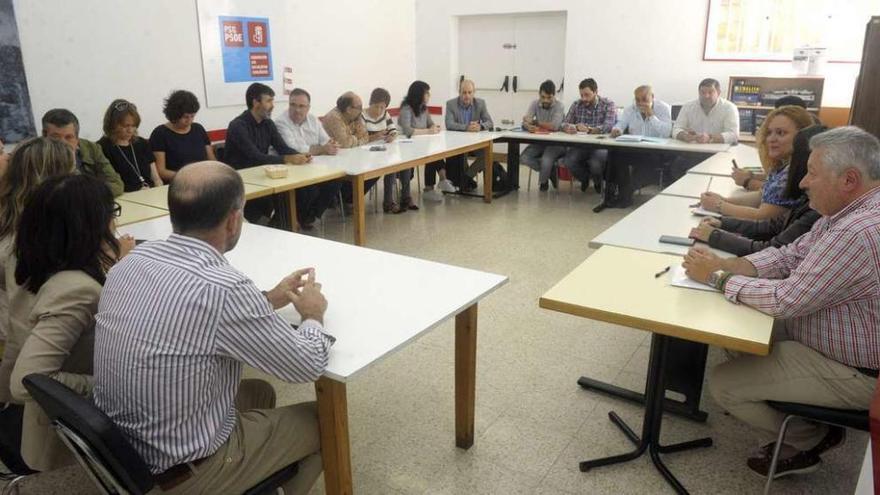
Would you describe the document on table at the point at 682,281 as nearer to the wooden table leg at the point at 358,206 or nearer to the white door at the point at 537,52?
the wooden table leg at the point at 358,206

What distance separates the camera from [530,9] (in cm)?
758

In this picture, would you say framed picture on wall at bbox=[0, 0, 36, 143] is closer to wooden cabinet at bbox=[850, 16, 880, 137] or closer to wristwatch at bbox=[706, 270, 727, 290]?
wristwatch at bbox=[706, 270, 727, 290]

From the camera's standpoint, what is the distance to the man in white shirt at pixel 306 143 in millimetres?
4984

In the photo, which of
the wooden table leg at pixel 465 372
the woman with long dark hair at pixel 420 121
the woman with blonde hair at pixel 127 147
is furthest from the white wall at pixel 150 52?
the wooden table leg at pixel 465 372

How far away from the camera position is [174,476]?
4.60ft

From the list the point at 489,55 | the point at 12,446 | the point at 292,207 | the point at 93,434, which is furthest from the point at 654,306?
the point at 489,55

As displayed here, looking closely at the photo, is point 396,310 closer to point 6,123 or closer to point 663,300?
point 663,300

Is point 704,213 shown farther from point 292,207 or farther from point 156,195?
point 156,195

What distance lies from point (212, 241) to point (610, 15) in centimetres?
675

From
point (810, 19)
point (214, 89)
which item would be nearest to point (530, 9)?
point (810, 19)

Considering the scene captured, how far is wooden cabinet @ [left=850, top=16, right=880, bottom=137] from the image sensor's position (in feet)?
12.6

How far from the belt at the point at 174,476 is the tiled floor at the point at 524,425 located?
74 centimetres

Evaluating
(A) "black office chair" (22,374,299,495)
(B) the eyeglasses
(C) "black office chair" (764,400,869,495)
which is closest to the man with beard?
(B) the eyeglasses

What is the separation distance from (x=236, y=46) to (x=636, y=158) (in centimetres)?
400
